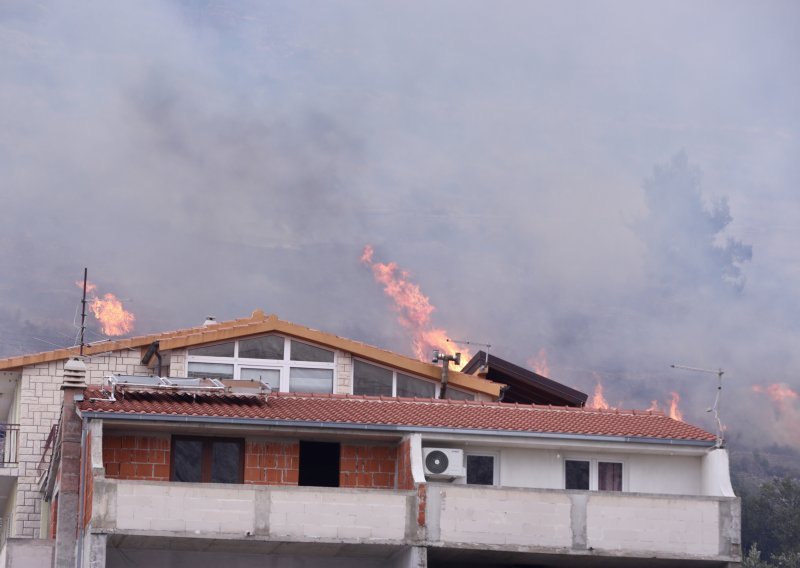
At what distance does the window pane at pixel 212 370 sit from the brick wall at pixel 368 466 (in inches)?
298

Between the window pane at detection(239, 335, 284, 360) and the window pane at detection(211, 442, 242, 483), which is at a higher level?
the window pane at detection(239, 335, 284, 360)

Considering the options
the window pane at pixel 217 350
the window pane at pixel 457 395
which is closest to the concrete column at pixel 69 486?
the window pane at pixel 217 350

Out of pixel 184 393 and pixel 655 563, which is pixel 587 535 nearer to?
pixel 655 563

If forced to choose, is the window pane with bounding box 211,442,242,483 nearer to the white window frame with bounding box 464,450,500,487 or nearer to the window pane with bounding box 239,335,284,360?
the white window frame with bounding box 464,450,500,487

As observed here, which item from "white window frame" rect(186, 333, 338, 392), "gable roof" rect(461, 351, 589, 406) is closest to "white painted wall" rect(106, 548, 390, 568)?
"white window frame" rect(186, 333, 338, 392)

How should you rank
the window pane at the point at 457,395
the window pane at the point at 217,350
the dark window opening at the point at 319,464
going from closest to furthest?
the dark window opening at the point at 319,464
the window pane at the point at 217,350
the window pane at the point at 457,395

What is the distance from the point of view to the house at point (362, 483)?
140 ft

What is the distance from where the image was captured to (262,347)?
5244 cm

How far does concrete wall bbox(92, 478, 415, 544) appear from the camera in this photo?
137 ft

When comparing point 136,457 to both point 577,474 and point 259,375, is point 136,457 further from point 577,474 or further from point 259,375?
point 577,474

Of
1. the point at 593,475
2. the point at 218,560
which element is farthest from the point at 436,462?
the point at 218,560

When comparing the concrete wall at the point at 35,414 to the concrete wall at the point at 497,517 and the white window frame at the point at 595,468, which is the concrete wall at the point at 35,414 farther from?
the white window frame at the point at 595,468

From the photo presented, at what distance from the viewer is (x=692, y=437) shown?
46.0 m

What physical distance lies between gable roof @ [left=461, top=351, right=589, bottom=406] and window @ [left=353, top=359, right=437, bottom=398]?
140 inches
